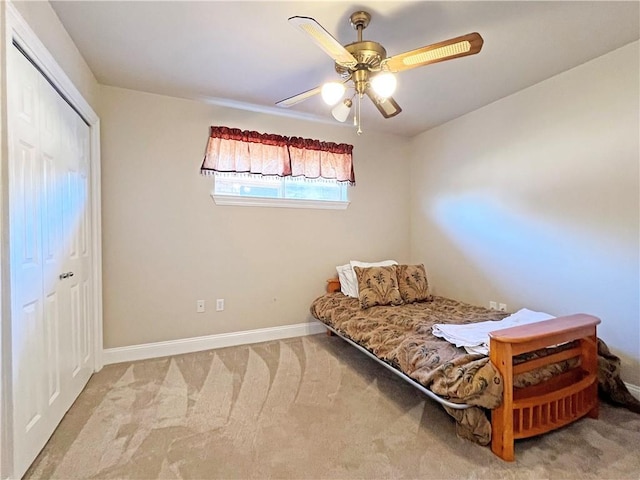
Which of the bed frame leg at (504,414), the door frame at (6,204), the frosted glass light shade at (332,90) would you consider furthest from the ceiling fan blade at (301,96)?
the bed frame leg at (504,414)

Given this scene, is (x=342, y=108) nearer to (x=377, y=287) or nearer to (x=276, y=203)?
(x=276, y=203)

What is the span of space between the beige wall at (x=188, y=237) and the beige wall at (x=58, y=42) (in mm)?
425

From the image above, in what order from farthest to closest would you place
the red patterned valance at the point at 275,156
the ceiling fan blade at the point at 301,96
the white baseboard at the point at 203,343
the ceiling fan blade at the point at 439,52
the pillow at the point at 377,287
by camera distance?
the red patterned valance at the point at 275,156
the pillow at the point at 377,287
the white baseboard at the point at 203,343
the ceiling fan blade at the point at 301,96
the ceiling fan blade at the point at 439,52

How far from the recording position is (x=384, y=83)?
1797mm

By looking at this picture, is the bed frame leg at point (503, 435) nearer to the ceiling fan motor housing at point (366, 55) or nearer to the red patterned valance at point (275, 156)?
the ceiling fan motor housing at point (366, 55)

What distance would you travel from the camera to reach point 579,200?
259cm

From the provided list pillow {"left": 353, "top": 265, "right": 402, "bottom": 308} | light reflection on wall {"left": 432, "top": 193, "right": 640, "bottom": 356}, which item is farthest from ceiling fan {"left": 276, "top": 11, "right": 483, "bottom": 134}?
light reflection on wall {"left": 432, "top": 193, "right": 640, "bottom": 356}

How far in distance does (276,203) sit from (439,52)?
2.29 meters

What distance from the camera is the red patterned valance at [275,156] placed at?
3.24 m

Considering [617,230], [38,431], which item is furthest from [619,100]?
[38,431]

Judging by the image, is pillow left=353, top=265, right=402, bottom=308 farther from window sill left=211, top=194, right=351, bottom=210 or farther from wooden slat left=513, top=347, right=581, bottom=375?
wooden slat left=513, top=347, right=581, bottom=375

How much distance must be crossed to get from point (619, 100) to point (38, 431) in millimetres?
4297

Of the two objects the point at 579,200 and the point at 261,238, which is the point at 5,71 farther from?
the point at 579,200

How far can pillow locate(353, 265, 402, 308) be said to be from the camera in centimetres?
312
